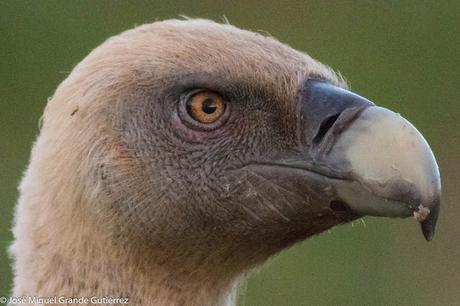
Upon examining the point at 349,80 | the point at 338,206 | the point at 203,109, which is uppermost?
the point at 203,109

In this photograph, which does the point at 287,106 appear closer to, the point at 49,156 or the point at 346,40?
the point at 49,156

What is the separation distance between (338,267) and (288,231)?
6449mm

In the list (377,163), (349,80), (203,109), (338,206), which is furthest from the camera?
(349,80)

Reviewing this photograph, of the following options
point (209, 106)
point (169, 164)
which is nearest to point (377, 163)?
point (209, 106)

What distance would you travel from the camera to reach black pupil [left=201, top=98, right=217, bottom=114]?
712 cm

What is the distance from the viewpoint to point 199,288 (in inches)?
287

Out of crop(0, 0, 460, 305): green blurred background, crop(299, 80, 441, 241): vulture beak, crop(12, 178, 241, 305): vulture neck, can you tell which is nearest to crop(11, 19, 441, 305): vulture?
crop(12, 178, 241, 305): vulture neck

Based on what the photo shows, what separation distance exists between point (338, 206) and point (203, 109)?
0.66 metres

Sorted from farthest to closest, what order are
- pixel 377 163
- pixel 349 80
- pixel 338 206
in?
pixel 349 80 < pixel 338 206 < pixel 377 163

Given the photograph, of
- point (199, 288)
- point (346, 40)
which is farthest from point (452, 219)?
point (199, 288)

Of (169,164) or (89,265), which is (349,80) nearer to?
(169,164)

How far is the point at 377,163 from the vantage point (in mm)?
6676

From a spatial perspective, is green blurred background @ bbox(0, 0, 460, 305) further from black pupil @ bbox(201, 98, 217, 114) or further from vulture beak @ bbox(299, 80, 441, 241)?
vulture beak @ bbox(299, 80, 441, 241)

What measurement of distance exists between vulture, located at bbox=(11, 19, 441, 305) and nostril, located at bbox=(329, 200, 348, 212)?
0.07 m
